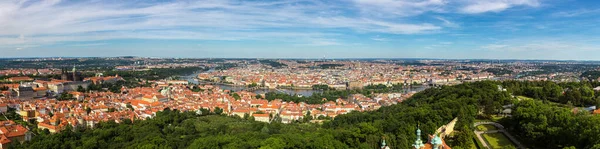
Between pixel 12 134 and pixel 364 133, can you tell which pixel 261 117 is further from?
pixel 12 134

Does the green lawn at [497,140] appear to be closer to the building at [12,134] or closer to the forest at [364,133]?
the forest at [364,133]

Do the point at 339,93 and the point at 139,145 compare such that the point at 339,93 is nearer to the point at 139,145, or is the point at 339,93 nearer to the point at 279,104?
the point at 279,104

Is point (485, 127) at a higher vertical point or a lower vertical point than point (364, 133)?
lower

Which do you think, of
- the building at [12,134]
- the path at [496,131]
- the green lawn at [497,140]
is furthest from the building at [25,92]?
the green lawn at [497,140]

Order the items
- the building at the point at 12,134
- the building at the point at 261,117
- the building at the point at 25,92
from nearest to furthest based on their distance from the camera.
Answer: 1. the building at the point at 12,134
2. the building at the point at 261,117
3. the building at the point at 25,92

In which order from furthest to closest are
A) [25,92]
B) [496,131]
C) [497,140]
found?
[25,92] → [496,131] → [497,140]

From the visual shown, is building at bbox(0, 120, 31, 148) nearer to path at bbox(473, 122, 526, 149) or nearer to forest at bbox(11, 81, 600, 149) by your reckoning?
forest at bbox(11, 81, 600, 149)

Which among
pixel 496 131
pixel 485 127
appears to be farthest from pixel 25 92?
pixel 496 131

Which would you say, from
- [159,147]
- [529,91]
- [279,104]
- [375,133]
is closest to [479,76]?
[529,91]
